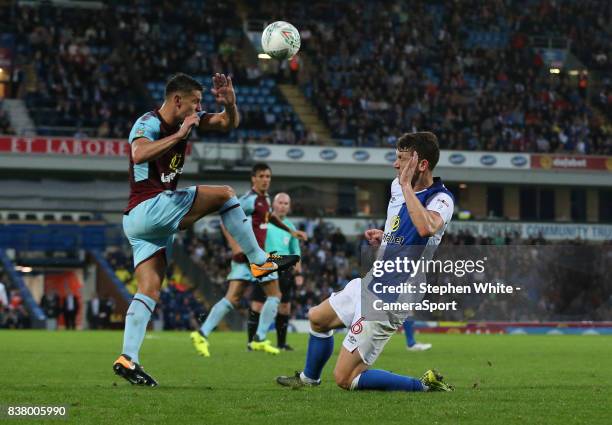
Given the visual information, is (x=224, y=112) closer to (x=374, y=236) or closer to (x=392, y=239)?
(x=374, y=236)

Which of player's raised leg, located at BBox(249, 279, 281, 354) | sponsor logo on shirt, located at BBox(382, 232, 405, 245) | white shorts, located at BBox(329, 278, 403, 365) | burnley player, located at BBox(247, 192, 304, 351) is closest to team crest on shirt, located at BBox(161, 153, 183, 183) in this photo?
white shorts, located at BBox(329, 278, 403, 365)

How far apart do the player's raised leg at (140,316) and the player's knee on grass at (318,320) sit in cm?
133

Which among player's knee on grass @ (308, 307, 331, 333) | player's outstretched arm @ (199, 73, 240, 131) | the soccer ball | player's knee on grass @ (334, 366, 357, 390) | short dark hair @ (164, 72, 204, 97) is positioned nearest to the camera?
player's knee on grass @ (334, 366, 357, 390)

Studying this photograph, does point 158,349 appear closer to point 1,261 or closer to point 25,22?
point 1,261

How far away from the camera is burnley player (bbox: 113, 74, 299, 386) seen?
359 inches

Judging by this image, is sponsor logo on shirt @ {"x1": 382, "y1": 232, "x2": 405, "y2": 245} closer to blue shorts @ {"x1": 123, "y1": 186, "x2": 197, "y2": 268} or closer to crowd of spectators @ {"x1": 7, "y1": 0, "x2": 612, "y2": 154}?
blue shorts @ {"x1": 123, "y1": 186, "x2": 197, "y2": 268}

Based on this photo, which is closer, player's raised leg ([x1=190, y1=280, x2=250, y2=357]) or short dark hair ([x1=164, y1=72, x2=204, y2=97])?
short dark hair ([x1=164, y1=72, x2=204, y2=97])

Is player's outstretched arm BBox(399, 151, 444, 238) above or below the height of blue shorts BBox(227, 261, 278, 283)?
above

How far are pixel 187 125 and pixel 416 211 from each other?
6.77ft

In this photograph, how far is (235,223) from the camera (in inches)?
375

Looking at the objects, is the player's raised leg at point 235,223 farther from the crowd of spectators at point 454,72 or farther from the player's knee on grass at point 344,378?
the crowd of spectators at point 454,72

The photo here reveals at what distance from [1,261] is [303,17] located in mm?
19953

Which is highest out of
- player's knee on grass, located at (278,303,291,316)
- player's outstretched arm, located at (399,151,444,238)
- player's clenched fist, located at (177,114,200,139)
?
player's clenched fist, located at (177,114,200,139)

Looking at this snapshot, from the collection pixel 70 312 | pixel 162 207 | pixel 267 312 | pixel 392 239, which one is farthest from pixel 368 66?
pixel 392 239
